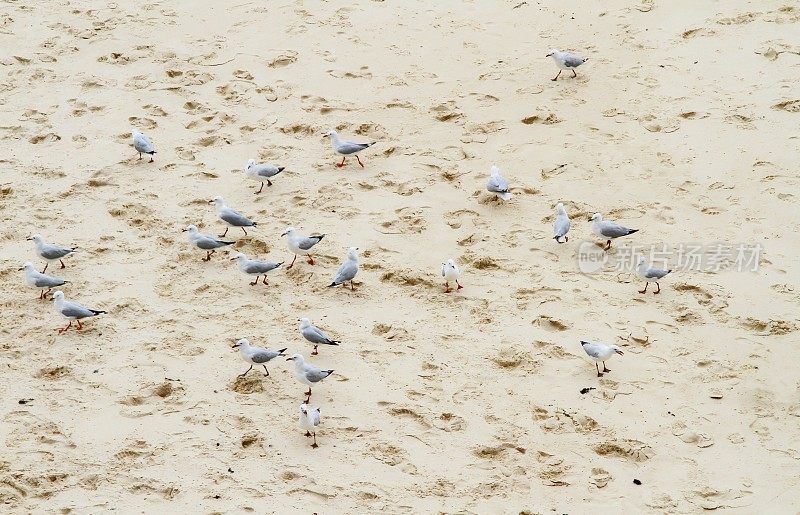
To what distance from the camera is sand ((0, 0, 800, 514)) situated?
7.01m

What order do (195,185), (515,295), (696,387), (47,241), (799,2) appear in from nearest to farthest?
(696,387)
(515,295)
(47,241)
(195,185)
(799,2)

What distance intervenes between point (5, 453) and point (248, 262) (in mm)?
2784

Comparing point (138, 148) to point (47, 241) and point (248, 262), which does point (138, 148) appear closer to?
point (47, 241)

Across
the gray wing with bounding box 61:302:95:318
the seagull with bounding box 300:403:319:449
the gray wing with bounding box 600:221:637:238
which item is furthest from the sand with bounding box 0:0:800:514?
the gray wing with bounding box 600:221:637:238

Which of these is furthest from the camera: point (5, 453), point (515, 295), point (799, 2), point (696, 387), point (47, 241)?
point (799, 2)

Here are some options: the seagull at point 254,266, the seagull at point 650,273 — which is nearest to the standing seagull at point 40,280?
the seagull at point 254,266

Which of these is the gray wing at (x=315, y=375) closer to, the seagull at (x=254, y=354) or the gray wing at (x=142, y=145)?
the seagull at (x=254, y=354)

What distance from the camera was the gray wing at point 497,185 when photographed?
9.80 metres

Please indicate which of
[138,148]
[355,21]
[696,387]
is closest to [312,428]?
[696,387]

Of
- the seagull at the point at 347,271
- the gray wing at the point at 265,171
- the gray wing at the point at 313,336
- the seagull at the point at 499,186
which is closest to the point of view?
the gray wing at the point at 313,336

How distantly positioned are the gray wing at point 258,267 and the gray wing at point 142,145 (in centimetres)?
243

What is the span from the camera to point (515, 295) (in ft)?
28.8

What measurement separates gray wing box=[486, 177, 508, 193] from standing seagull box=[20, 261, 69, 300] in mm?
4172

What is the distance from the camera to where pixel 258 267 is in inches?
351
